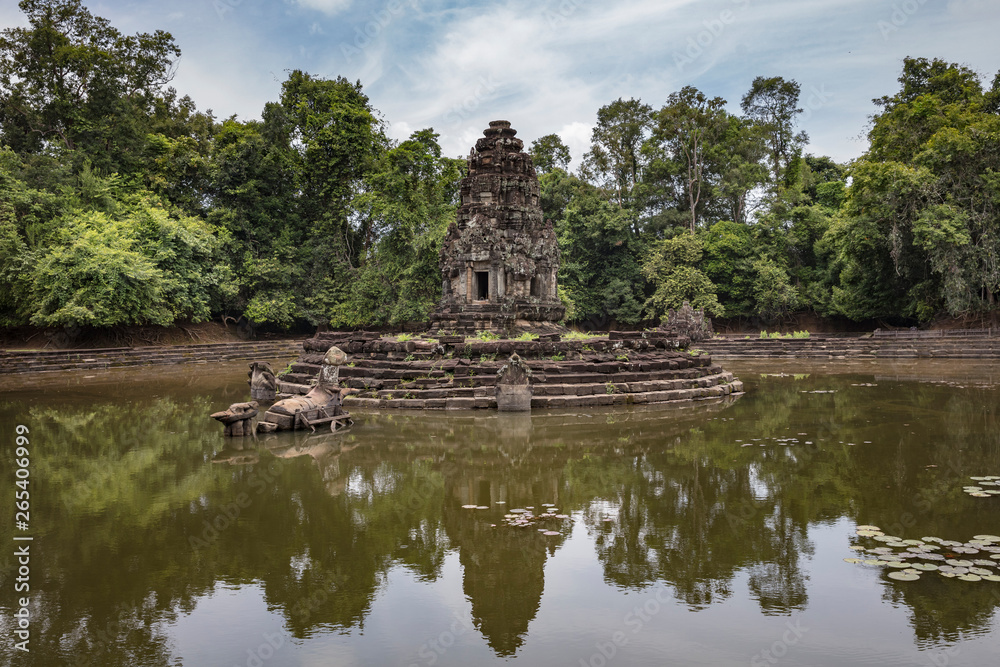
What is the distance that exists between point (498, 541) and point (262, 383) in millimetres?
9152

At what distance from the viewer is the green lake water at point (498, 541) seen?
3.52 metres

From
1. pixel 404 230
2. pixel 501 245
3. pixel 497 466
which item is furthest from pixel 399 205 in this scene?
pixel 497 466

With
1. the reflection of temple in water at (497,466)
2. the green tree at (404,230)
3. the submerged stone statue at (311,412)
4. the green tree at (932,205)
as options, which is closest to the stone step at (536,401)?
the reflection of temple in water at (497,466)

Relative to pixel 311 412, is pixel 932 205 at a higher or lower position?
higher

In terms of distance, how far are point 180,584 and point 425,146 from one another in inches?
A: 1224

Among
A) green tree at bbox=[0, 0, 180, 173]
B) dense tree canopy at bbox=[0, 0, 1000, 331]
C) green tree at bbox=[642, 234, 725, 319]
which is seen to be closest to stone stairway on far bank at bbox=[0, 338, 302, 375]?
dense tree canopy at bbox=[0, 0, 1000, 331]

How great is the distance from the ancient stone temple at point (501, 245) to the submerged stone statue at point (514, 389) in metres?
Result: 6.16

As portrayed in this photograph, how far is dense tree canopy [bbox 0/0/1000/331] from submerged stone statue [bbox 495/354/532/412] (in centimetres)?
1819

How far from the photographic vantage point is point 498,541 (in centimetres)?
502

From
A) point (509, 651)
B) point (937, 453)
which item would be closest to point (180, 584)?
point (509, 651)

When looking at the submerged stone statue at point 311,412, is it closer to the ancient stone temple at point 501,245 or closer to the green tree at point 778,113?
the ancient stone temple at point 501,245

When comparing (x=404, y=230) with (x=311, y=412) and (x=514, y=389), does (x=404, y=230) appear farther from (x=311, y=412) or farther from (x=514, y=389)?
(x=311, y=412)

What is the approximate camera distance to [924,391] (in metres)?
12.8

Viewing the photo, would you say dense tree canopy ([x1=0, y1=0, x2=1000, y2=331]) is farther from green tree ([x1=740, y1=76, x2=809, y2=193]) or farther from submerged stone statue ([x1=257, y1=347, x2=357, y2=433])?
submerged stone statue ([x1=257, y1=347, x2=357, y2=433])
